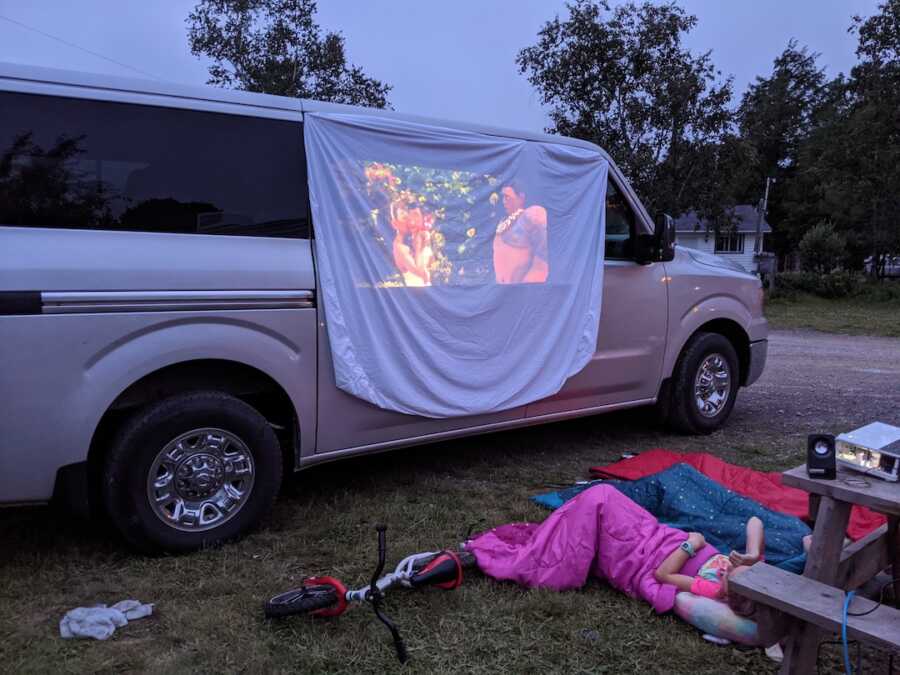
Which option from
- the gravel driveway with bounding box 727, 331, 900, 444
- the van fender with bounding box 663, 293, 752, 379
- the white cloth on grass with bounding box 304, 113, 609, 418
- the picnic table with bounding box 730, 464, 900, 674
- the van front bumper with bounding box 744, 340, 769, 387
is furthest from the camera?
the gravel driveway with bounding box 727, 331, 900, 444

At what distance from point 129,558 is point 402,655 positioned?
5.12 ft

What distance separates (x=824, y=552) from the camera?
99.3 inches

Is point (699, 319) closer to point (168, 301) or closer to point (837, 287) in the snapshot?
point (168, 301)

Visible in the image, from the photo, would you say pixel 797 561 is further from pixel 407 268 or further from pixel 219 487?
pixel 219 487

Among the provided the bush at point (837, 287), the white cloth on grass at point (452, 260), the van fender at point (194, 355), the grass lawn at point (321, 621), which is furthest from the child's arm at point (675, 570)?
the bush at point (837, 287)

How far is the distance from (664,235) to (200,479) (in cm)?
346

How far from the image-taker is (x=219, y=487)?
3529 mm

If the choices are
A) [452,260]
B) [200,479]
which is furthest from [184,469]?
[452,260]

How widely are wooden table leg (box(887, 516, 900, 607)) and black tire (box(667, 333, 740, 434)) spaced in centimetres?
265

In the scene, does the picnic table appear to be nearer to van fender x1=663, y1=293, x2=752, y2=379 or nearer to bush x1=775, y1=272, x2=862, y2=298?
van fender x1=663, y1=293, x2=752, y2=379

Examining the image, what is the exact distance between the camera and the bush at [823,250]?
2939 cm

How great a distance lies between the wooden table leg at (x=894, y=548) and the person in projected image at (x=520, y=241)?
238cm

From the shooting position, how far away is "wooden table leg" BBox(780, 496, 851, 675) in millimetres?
2391

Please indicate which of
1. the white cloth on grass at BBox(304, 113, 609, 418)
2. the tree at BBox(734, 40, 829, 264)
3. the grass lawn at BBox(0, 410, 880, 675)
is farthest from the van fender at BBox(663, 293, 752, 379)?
the tree at BBox(734, 40, 829, 264)
